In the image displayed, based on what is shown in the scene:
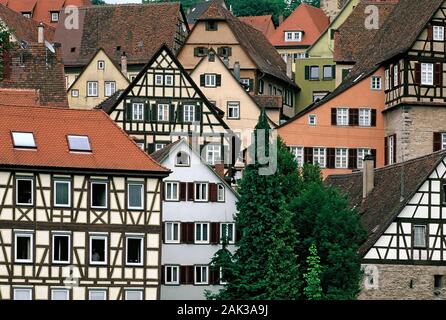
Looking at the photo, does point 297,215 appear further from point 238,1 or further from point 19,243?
point 238,1

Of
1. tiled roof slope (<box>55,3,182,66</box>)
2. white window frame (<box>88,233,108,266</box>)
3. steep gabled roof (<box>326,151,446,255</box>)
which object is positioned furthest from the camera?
tiled roof slope (<box>55,3,182,66</box>)

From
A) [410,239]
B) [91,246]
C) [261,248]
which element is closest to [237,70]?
[410,239]

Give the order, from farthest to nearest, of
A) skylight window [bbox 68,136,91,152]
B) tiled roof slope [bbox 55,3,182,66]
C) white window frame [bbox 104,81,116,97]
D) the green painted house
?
tiled roof slope [bbox 55,3,182,66] → the green painted house → white window frame [bbox 104,81,116,97] → skylight window [bbox 68,136,91,152]

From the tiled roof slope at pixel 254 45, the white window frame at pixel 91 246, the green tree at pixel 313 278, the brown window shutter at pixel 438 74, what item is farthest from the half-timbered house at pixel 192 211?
the tiled roof slope at pixel 254 45

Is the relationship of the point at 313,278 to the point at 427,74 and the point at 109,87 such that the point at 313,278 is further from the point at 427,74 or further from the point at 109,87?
the point at 109,87

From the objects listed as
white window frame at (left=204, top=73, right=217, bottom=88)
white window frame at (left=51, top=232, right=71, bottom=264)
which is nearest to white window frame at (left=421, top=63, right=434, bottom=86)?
white window frame at (left=204, top=73, right=217, bottom=88)

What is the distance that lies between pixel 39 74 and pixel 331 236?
979 inches

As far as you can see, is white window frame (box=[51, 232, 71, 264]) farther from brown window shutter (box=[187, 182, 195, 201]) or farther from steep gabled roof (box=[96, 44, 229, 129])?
steep gabled roof (box=[96, 44, 229, 129])

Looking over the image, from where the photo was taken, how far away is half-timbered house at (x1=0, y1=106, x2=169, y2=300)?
1789 inches

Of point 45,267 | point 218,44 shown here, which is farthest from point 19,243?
point 218,44

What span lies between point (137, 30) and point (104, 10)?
4.98 meters

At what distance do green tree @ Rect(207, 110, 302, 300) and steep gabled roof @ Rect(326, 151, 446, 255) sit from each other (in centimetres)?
392

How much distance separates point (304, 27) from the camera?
386 ft

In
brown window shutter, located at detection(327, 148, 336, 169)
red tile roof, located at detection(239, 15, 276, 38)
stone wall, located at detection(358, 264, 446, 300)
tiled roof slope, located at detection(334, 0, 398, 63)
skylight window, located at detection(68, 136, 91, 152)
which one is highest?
red tile roof, located at detection(239, 15, 276, 38)
